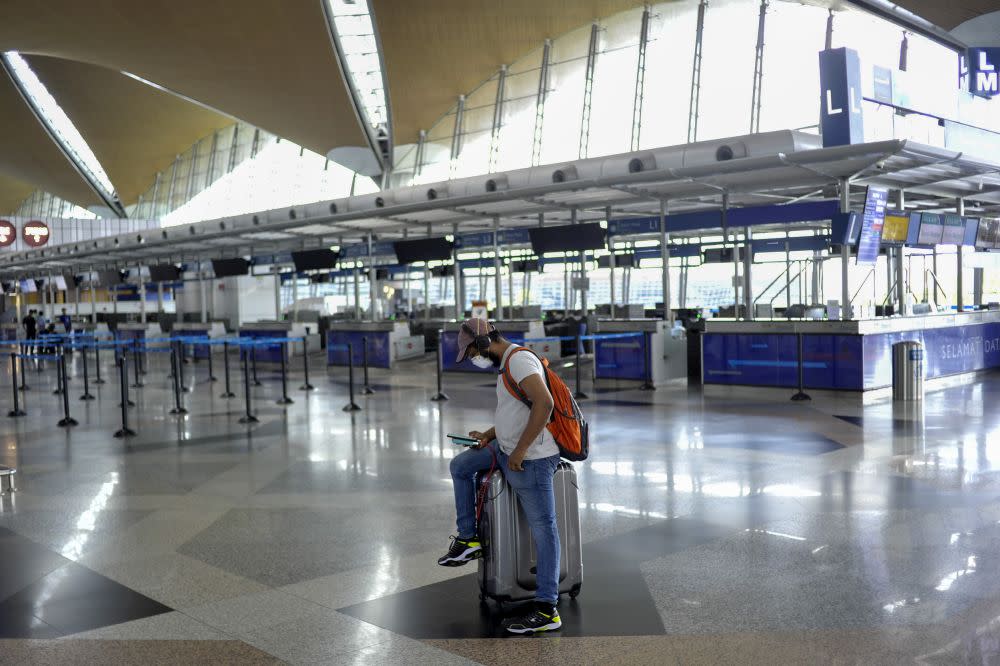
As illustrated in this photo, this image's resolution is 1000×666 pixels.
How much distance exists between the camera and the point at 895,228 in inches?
554

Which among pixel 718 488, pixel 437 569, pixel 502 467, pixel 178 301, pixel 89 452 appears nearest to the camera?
pixel 502 467

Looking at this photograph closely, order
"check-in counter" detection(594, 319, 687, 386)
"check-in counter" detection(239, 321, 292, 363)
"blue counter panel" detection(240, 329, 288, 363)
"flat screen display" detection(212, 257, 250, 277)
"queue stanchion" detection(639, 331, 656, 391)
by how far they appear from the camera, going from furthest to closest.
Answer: "flat screen display" detection(212, 257, 250, 277)
"check-in counter" detection(239, 321, 292, 363)
"blue counter panel" detection(240, 329, 288, 363)
"check-in counter" detection(594, 319, 687, 386)
"queue stanchion" detection(639, 331, 656, 391)

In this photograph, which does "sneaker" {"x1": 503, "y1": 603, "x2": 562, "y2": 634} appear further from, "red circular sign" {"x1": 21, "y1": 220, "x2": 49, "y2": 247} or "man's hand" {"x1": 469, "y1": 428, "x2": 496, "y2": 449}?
"red circular sign" {"x1": 21, "y1": 220, "x2": 49, "y2": 247}

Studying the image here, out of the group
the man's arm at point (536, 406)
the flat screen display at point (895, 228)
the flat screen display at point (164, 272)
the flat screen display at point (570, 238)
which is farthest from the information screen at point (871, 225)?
the flat screen display at point (164, 272)

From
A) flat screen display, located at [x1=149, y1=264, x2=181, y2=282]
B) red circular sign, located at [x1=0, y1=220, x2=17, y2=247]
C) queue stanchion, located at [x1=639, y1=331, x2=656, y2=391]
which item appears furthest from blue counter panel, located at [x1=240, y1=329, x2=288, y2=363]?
queue stanchion, located at [x1=639, y1=331, x2=656, y2=391]

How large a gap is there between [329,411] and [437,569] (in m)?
8.40

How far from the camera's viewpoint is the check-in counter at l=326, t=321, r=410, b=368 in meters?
22.0

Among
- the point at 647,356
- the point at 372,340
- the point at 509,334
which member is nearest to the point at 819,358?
the point at 647,356

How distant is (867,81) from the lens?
13117mm

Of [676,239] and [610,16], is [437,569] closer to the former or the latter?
[610,16]

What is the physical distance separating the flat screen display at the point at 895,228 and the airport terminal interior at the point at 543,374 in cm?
8

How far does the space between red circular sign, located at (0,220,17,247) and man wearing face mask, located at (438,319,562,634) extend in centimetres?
2997

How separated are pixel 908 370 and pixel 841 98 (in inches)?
165

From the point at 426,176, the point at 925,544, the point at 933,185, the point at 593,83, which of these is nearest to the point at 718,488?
the point at 925,544
